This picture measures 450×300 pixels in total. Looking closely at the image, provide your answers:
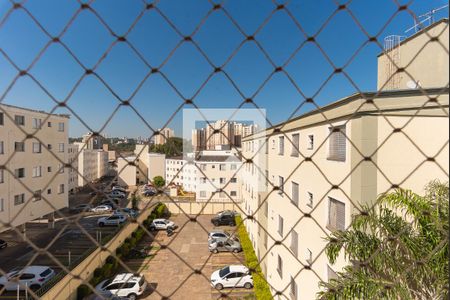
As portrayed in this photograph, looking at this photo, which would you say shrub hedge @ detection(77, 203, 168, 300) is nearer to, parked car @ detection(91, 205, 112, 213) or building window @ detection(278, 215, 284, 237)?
building window @ detection(278, 215, 284, 237)

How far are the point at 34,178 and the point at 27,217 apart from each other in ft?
3.47

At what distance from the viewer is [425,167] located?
184cm

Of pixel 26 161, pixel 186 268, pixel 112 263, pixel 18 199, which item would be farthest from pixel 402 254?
pixel 18 199

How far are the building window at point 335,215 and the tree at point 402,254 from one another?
97 centimetres

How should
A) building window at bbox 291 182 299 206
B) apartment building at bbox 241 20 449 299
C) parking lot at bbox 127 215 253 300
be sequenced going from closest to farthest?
apartment building at bbox 241 20 449 299 < building window at bbox 291 182 299 206 < parking lot at bbox 127 215 253 300

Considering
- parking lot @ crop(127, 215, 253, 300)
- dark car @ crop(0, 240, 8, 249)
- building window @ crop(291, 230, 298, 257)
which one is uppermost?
building window @ crop(291, 230, 298, 257)

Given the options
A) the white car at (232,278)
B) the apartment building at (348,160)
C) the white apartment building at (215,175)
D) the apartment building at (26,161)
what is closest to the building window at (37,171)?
Answer: the apartment building at (26,161)

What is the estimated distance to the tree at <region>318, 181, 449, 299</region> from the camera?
1.34 meters

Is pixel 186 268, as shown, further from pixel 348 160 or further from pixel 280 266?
pixel 348 160

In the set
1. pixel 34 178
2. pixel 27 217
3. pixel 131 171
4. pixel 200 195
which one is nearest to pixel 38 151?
pixel 34 178

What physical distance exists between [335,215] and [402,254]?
1.40 metres

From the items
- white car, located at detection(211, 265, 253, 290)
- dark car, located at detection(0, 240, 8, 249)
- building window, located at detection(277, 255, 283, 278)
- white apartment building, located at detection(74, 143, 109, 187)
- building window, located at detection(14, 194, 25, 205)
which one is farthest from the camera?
white apartment building, located at detection(74, 143, 109, 187)

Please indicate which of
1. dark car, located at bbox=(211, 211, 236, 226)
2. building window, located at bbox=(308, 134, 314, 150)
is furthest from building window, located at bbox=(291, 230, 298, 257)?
dark car, located at bbox=(211, 211, 236, 226)

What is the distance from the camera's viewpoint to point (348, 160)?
2623 mm
